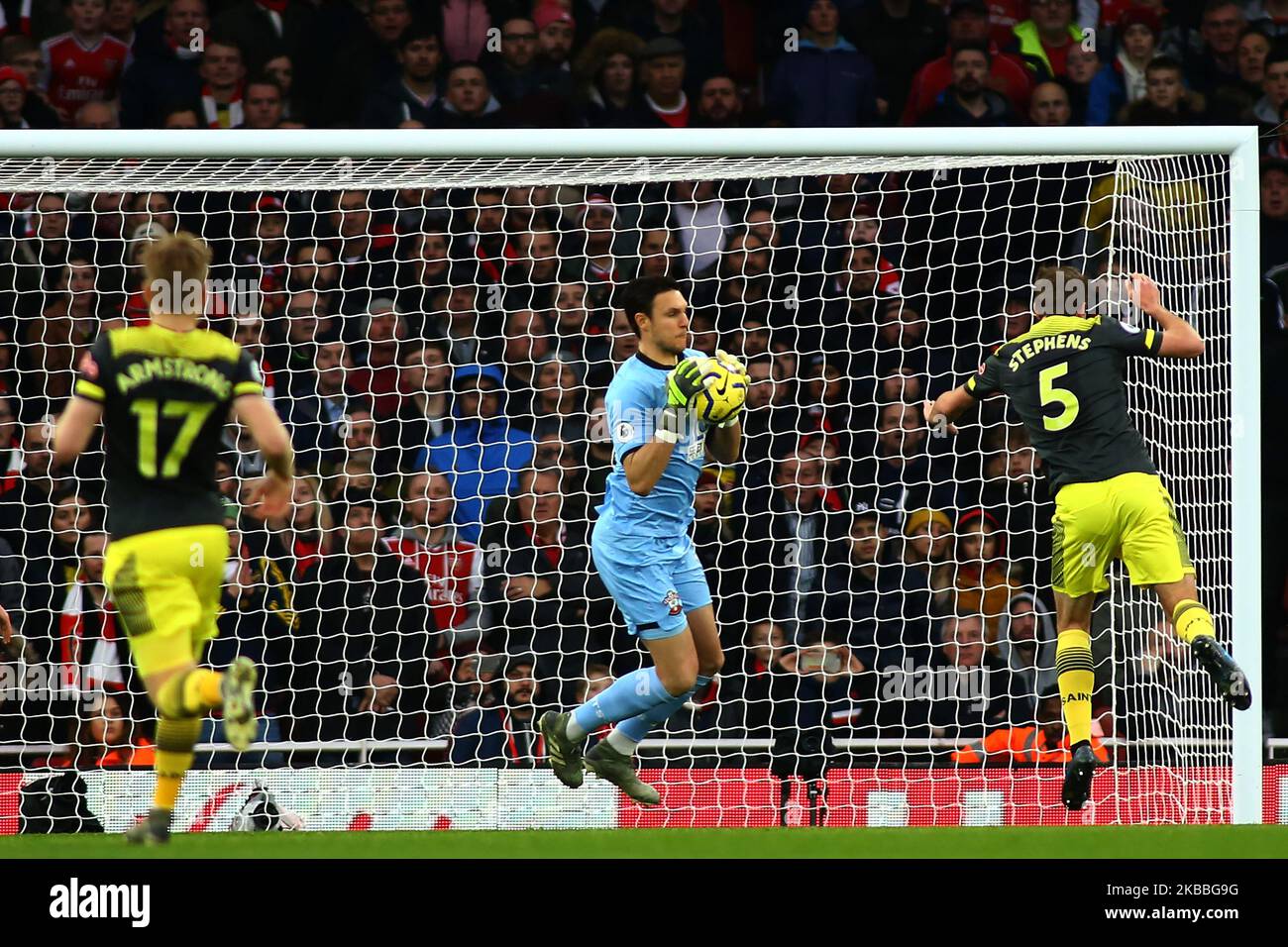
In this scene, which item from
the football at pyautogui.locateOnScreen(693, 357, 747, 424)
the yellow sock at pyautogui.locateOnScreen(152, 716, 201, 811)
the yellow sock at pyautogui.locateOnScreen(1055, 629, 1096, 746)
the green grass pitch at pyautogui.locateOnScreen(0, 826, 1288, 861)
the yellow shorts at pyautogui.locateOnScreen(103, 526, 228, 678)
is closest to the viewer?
the yellow shorts at pyautogui.locateOnScreen(103, 526, 228, 678)

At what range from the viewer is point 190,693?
15.5 ft

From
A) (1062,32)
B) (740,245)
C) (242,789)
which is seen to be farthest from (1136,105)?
(242,789)

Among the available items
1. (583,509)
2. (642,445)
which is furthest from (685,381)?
(583,509)

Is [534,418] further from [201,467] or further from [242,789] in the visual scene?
[201,467]

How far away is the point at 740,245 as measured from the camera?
341 inches

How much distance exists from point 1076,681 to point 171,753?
342 cm

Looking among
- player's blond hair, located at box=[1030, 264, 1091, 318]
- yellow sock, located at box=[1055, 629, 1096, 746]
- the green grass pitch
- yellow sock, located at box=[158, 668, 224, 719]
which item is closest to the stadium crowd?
player's blond hair, located at box=[1030, 264, 1091, 318]

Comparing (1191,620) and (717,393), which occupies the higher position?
(717,393)

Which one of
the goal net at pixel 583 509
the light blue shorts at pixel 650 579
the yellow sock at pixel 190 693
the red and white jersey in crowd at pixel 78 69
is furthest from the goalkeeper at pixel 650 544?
the red and white jersey in crowd at pixel 78 69

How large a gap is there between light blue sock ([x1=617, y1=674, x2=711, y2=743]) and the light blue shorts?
271 mm

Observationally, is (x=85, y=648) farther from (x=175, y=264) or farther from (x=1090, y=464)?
(x=1090, y=464)

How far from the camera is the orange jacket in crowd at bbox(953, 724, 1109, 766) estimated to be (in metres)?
7.84

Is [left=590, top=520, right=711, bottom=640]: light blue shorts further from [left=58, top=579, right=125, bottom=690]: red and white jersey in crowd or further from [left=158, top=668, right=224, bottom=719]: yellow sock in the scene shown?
[left=58, top=579, right=125, bottom=690]: red and white jersey in crowd

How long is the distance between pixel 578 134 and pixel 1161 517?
8.74ft
